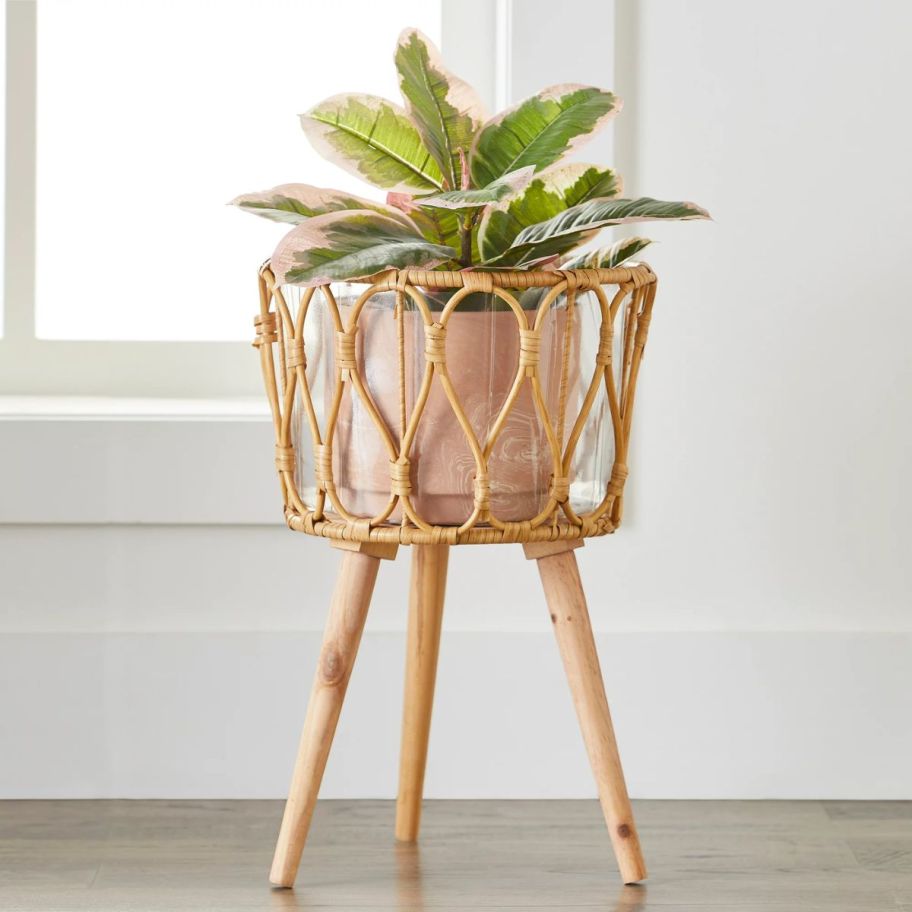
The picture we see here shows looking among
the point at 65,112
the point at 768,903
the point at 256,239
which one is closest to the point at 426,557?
the point at 768,903

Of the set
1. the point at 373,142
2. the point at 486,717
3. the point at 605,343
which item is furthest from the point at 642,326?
the point at 486,717

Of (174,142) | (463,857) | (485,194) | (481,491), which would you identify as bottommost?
(463,857)

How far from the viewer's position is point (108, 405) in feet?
4.66

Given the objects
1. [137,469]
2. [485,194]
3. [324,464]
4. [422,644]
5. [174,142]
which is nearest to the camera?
[485,194]

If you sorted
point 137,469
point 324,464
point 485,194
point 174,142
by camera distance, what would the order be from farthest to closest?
1. point 174,142
2. point 137,469
3. point 324,464
4. point 485,194

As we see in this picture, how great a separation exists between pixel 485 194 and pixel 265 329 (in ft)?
0.87

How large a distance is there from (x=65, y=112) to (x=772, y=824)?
4.00ft

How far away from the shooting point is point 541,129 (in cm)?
95

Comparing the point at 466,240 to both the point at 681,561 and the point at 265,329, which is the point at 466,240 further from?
the point at 681,561

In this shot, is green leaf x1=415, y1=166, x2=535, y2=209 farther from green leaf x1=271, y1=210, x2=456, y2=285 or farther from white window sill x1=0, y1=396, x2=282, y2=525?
white window sill x1=0, y1=396, x2=282, y2=525

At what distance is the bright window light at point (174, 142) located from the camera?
1.56 m

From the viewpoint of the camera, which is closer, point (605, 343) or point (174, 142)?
point (605, 343)

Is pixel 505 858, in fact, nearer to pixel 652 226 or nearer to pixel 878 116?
pixel 652 226

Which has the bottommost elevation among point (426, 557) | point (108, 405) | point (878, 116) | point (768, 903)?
point (768, 903)
